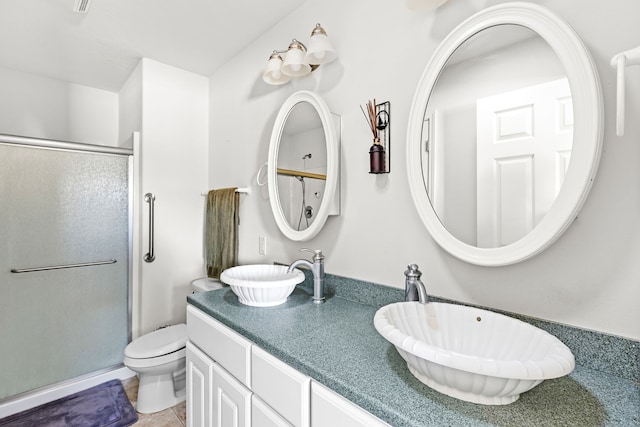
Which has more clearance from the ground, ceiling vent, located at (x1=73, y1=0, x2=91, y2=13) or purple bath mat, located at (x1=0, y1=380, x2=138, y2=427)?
ceiling vent, located at (x1=73, y1=0, x2=91, y2=13)

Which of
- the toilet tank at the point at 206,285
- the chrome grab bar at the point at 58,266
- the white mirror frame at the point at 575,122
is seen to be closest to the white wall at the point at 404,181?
the white mirror frame at the point at 575,122

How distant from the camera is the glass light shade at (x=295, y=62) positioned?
1503mm

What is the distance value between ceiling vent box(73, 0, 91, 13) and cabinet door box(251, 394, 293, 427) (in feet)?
6.82

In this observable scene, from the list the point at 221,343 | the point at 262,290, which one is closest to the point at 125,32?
the point at 262,290

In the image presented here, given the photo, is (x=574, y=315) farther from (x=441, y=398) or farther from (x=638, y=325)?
(x=441, y=398)

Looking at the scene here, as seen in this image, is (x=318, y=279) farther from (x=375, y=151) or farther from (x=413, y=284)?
(x=375, y=151)

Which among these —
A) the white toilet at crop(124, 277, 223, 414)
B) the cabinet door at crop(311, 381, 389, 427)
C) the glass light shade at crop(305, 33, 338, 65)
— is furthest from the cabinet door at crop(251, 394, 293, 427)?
the glass light shade at crop(305, 33, 338, 65)

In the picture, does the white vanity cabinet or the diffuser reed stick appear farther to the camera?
the diffuser reed stick

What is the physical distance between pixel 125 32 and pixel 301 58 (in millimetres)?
1300

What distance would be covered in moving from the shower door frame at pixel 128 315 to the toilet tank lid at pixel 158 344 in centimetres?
44

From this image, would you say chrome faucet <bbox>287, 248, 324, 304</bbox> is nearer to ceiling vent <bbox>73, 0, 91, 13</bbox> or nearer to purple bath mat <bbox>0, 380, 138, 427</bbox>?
purple bath mat <bbox>0, 380, 138, 427</bbox>

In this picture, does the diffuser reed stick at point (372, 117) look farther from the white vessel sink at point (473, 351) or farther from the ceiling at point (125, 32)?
the ceiling at point (125, 32)

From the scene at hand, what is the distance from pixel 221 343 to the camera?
48.6 inches

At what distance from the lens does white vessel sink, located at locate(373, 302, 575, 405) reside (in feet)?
1.96
